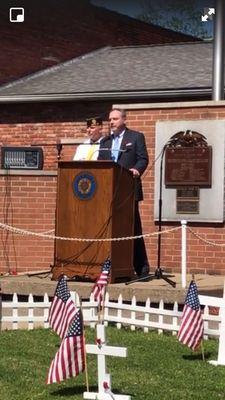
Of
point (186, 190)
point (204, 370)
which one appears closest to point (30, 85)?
point (186, 190)

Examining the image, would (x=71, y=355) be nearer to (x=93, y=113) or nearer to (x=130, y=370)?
(x=130, y=370)

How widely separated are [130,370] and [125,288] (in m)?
2.36

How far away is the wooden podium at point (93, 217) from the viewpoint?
902 centimetres

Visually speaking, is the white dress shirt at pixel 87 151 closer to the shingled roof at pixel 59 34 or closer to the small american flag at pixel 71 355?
the small american flag at pixel 71 355

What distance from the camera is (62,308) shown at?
654 centimetres

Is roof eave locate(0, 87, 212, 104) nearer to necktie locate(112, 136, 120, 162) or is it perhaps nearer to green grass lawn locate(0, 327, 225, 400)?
necktie locate(112, 136, 120, 162)

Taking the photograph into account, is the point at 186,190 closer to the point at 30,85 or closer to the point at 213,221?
the point at 213,221

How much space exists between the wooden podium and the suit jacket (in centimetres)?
25

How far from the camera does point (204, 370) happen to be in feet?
21.5

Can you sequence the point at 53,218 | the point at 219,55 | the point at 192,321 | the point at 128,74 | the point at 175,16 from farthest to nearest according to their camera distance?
1. the point at 175,16
2. the point at 128,74
3. the point at 219,55
4. the point at 53,218
5. the point at 192,321

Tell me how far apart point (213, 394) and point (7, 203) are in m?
7.02

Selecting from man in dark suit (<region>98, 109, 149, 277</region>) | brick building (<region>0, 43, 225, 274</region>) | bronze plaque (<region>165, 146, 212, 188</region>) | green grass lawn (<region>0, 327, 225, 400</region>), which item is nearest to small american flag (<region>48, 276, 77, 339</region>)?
green grass lawn (<region>0, 327, 225, 400</region>)

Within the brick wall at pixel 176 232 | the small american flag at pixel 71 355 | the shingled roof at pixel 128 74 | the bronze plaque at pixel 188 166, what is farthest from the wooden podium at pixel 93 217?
the shingled roof at pixel 128 74

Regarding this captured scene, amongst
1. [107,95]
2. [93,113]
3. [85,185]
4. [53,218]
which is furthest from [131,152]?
[93,113]
